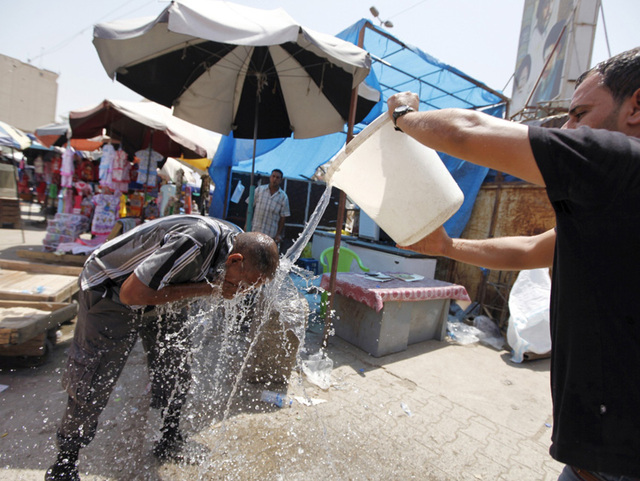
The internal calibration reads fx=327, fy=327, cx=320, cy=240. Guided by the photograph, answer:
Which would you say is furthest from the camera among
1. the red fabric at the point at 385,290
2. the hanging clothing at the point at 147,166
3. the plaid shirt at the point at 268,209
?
the hanging clothing at the point at 147,166

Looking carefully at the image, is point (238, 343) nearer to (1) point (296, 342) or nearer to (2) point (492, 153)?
(1) point (296, 342)

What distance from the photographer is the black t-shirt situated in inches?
28.4

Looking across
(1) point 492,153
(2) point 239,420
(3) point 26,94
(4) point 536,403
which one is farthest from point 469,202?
(3) point 26,94

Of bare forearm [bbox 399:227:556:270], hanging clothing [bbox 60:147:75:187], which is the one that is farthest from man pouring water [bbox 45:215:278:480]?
hanging clothing [bbox 60:147:75:187]

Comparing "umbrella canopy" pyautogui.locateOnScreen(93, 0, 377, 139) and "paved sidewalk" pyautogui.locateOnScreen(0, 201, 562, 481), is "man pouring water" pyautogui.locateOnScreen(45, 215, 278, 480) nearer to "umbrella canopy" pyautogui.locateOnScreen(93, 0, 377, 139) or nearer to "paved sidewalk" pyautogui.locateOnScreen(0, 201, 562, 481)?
"paved sidewalk" pyautogui.locateOnScreen(0, 201, 562, 481)

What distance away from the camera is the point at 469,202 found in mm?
6012

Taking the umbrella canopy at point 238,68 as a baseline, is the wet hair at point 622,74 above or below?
below

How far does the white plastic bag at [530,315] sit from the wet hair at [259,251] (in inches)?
157

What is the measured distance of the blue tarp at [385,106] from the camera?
5250 millimetres

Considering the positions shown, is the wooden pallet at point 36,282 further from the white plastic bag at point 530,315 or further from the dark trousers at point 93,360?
the white plastic bag at point 530,315

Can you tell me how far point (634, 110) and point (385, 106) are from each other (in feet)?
19.2

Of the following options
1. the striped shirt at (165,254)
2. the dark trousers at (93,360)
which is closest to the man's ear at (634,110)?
the striped shirt at (165,254)

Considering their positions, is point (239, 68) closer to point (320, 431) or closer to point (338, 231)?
point (338, 231)

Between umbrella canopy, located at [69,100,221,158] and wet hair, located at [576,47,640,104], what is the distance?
5545 millimetres
